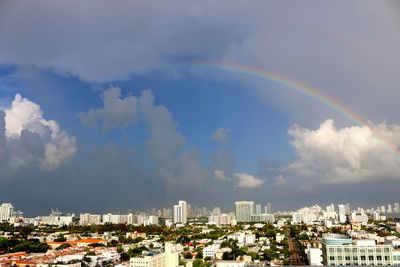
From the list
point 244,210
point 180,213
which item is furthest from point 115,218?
point 244,210

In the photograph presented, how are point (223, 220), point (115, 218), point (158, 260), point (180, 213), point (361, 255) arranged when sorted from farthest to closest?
1. point (115, 218)
2. point (180, 213)
3. point (223, 220)
4. point (158, 260)
5. point (361, 255)

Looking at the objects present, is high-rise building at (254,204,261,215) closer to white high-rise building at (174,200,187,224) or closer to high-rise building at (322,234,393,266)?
white high-rise building at (174,200,187,224)

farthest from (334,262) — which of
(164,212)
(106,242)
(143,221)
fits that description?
(164,212)

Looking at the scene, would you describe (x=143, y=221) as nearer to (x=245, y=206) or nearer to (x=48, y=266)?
Answer: (x=245, y=206)

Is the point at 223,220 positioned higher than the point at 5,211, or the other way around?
the point at 5,211

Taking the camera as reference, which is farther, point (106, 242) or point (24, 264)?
point (106, 242)

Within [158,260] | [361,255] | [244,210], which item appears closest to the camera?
[361,255]

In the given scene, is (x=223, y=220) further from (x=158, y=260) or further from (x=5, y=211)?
(x=158, y=260)

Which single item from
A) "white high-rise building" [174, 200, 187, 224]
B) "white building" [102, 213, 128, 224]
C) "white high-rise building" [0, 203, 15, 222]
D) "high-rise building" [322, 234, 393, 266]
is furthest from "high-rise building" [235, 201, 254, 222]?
"high-rise building" [322, 234, 393, 266]
